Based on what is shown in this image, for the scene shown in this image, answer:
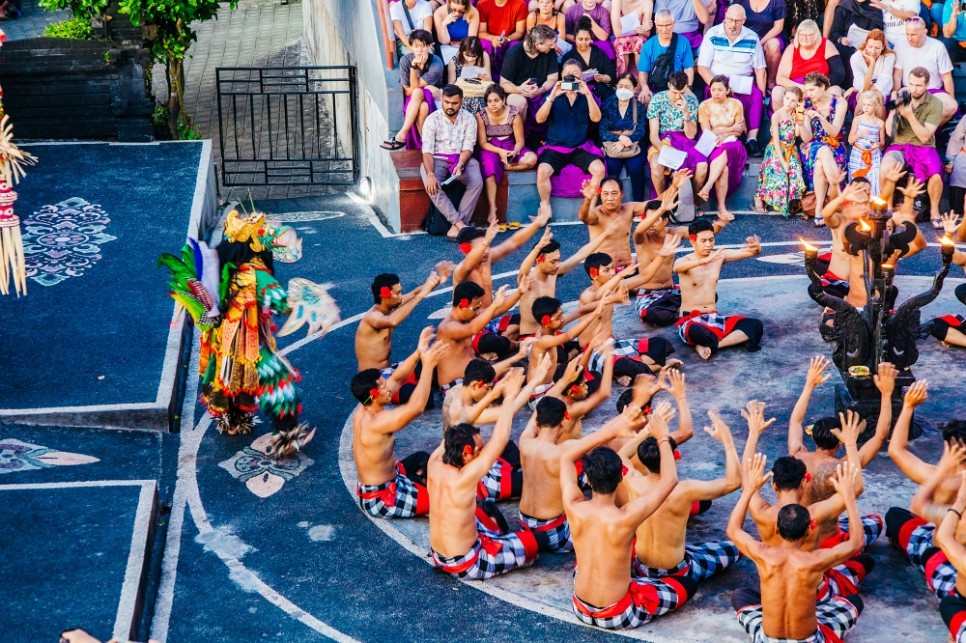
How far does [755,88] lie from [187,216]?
6.63 metres

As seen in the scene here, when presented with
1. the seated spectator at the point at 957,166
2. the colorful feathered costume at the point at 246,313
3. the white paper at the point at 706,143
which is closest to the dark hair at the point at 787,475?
the colorful feathered costume at the point at 246,313

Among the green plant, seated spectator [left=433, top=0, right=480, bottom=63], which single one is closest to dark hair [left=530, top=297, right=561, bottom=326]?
seated spectator [left=433, top=0, right=480, bottom=63]

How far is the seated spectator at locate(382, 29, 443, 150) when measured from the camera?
1550cm

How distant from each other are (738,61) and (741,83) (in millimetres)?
254

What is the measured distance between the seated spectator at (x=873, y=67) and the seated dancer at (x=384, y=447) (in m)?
8.09

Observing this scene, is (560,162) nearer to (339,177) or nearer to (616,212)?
(616,212)

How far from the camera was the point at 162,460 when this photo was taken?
10.1 m

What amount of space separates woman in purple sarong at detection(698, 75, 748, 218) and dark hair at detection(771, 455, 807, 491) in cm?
786

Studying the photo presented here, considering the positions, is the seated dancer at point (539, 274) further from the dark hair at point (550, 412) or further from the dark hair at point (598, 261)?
the dark hair at point (550, 412)

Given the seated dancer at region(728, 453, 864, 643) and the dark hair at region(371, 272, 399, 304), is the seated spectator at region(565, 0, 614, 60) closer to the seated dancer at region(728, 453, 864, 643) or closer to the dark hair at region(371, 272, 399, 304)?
the dark hair at region(371, 272, 399, 304)

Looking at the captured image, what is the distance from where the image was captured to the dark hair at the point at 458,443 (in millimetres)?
8156

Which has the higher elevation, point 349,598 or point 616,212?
point 616,212

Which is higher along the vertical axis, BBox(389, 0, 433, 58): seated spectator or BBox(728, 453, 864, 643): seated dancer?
BBox(389, 0, 433, 58): seated spectator

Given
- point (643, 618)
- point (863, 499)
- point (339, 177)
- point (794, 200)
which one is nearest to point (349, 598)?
point (643, 618)
